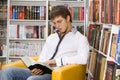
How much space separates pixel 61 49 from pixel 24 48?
205 centimetres

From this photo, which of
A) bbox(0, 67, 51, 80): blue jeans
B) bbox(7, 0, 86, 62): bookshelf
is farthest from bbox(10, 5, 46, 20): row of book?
bbox(0, 67, 51, 80): blue jeans

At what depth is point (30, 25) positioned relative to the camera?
5.45 m

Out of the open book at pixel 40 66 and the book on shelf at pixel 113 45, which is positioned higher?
the book on shelf at pixel 113 45

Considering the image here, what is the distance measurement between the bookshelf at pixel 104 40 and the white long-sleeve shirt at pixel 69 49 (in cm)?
23

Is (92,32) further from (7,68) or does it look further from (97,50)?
(7,68)

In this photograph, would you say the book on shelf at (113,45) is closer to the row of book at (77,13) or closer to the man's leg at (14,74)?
the man's leg at (14,74)

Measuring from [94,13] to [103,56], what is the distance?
769 mm

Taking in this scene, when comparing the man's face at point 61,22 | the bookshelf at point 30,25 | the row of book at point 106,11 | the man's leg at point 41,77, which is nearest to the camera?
the row of book at point 106,11

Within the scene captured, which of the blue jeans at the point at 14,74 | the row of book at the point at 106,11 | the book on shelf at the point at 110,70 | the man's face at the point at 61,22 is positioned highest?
the row of book at the point at 106,11

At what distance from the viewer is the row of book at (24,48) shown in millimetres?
5379

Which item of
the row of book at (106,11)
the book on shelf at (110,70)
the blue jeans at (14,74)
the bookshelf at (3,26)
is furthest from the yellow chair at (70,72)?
the bookshelf at (3,26)

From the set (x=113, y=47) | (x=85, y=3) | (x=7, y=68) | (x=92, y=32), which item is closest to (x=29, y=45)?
(x=85, y=3)

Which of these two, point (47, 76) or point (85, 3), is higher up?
point (85, 3)

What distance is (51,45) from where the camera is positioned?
141 inches
